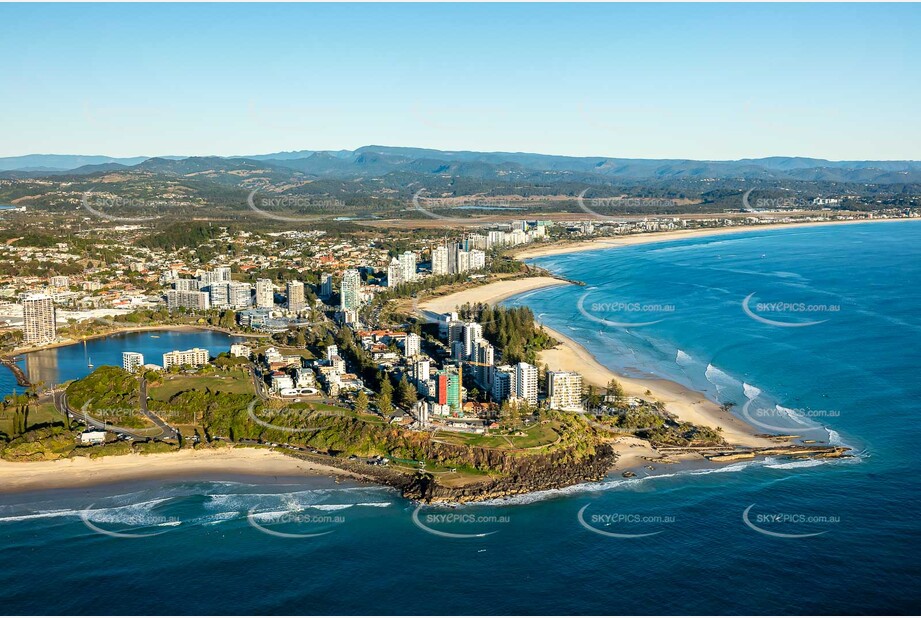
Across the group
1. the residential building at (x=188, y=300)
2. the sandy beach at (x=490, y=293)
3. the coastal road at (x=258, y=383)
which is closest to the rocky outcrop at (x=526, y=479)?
the coastal road at (x=258, y=383)

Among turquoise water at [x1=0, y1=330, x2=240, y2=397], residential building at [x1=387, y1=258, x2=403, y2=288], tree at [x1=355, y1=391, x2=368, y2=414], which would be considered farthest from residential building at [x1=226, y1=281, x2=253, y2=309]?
tree at [x1=355, y1=391, x2=368, y2=414]

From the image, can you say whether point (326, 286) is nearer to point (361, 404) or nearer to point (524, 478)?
point (361, 404)

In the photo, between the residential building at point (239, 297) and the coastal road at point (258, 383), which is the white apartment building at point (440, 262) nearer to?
the residential building at point (239, 297)

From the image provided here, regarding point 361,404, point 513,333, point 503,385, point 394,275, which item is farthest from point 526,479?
point 394,275

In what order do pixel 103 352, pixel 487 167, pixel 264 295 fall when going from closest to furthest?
pixel 103 352
pixel 264 295
pixel 487 167

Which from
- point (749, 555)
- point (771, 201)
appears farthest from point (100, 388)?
point (771, 201)

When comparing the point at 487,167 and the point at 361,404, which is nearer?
the point at 361,404
